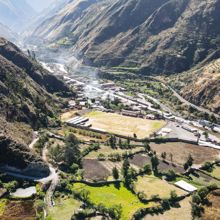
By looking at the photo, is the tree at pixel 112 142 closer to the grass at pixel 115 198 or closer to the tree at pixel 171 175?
the tree at pixel 171 175

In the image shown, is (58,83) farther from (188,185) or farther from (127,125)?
(188,185)

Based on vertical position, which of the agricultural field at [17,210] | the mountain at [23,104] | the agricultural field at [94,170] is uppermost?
the mountain at [23,104]

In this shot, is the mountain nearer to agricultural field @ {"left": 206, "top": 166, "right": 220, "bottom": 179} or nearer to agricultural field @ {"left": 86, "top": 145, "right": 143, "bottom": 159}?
agricultural field @ {"left": 86, "top": 145, "right": 143, "bottom": 159}

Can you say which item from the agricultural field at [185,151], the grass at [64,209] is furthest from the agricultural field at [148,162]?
the grass at [64,209]

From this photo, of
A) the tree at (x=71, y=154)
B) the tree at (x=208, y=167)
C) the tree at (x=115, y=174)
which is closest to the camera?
the tree at (x=115, y=174)

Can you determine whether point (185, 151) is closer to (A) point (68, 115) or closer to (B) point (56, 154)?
(B) point (56, 154)

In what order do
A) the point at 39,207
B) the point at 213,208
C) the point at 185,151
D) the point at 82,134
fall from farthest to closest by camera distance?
the point at 82,134
the point at 185,151
the point at 213,208
the point at 39,207

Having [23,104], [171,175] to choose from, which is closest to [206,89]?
[23,104]
